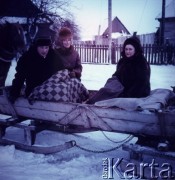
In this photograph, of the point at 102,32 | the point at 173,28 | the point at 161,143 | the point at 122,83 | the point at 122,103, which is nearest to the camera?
the point at 161,143

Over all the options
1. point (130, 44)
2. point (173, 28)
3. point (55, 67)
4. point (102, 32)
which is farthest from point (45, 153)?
point (102, 32)

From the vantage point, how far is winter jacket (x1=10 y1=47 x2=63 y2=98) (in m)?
4.32

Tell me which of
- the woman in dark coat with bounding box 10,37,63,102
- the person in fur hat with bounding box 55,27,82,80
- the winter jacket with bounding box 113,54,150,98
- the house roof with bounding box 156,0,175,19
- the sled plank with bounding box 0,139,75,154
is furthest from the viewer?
the house roof with bounding box 156,0,175,19

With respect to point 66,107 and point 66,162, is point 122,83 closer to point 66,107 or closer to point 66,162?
point 66,107

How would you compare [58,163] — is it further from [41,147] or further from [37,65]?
[37,65]

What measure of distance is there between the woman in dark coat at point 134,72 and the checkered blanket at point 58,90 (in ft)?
2.24

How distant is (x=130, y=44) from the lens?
4.18m

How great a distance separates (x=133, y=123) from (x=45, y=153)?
1.40 meters

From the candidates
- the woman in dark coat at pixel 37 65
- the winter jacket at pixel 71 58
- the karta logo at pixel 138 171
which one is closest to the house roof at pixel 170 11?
the winter jacket at pixel 71 58

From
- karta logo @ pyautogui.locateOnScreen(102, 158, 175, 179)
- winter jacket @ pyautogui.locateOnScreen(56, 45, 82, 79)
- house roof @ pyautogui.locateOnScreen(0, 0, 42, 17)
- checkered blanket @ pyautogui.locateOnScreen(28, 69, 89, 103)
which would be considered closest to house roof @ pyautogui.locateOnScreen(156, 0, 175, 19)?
→ house roof @ pyautogui.locateOnScreen(0, 0, 42, 17)

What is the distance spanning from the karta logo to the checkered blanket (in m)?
1.04

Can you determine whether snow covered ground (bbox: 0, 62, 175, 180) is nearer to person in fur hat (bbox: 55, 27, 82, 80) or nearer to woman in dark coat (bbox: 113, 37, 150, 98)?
woman in dark coat (bbox: 113, 37, 150, 98)

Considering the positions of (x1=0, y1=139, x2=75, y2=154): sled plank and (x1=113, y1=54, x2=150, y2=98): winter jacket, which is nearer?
(x1=0, y1=139, x2=75, y2=154): sled plank

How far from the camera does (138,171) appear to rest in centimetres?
323
